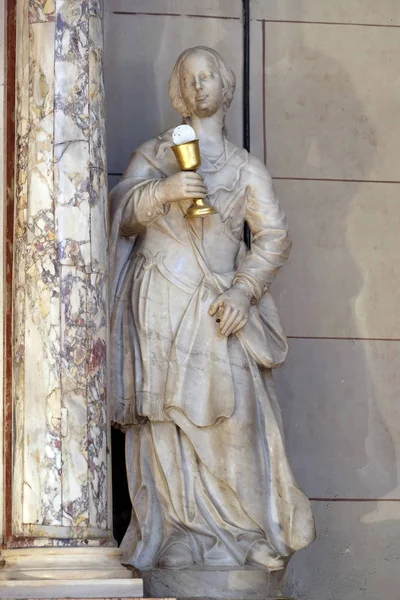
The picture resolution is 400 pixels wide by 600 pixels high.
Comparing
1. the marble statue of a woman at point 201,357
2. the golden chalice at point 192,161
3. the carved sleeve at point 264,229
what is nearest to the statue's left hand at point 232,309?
the marble statue of a woman at point 201,357

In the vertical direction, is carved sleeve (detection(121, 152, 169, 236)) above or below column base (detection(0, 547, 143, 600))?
above

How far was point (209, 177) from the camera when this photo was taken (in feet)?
26.4

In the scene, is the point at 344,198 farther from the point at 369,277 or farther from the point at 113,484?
the point at 113,484

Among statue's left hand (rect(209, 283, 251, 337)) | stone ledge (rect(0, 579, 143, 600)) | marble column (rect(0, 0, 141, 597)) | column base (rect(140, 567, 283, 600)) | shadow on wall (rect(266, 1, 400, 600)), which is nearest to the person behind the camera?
stone ledge (rect(0, 579, 143, 600))

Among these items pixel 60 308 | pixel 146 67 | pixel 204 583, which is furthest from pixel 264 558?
pixel 146 67

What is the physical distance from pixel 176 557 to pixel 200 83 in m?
2.15

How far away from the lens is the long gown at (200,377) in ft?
25.2

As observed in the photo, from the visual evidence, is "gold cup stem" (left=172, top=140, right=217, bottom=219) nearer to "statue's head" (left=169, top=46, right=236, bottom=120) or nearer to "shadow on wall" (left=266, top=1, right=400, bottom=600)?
"statue's head" (left=169, top=46, right=236, bottom=120)

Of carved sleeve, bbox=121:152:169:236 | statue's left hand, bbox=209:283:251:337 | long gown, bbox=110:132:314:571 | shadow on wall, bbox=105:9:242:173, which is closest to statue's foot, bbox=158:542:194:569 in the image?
long gown, bbox=110:132:314:571

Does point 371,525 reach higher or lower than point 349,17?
lower

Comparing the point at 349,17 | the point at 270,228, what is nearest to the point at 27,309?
the point at 270,228

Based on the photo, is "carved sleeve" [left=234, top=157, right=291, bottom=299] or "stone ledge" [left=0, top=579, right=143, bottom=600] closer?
"stone ledge" [left=0, top=579, right=143, bottom=600]

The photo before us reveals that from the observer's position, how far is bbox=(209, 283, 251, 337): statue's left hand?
25.4 ft

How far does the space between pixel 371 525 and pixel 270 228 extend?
1.67 metres
